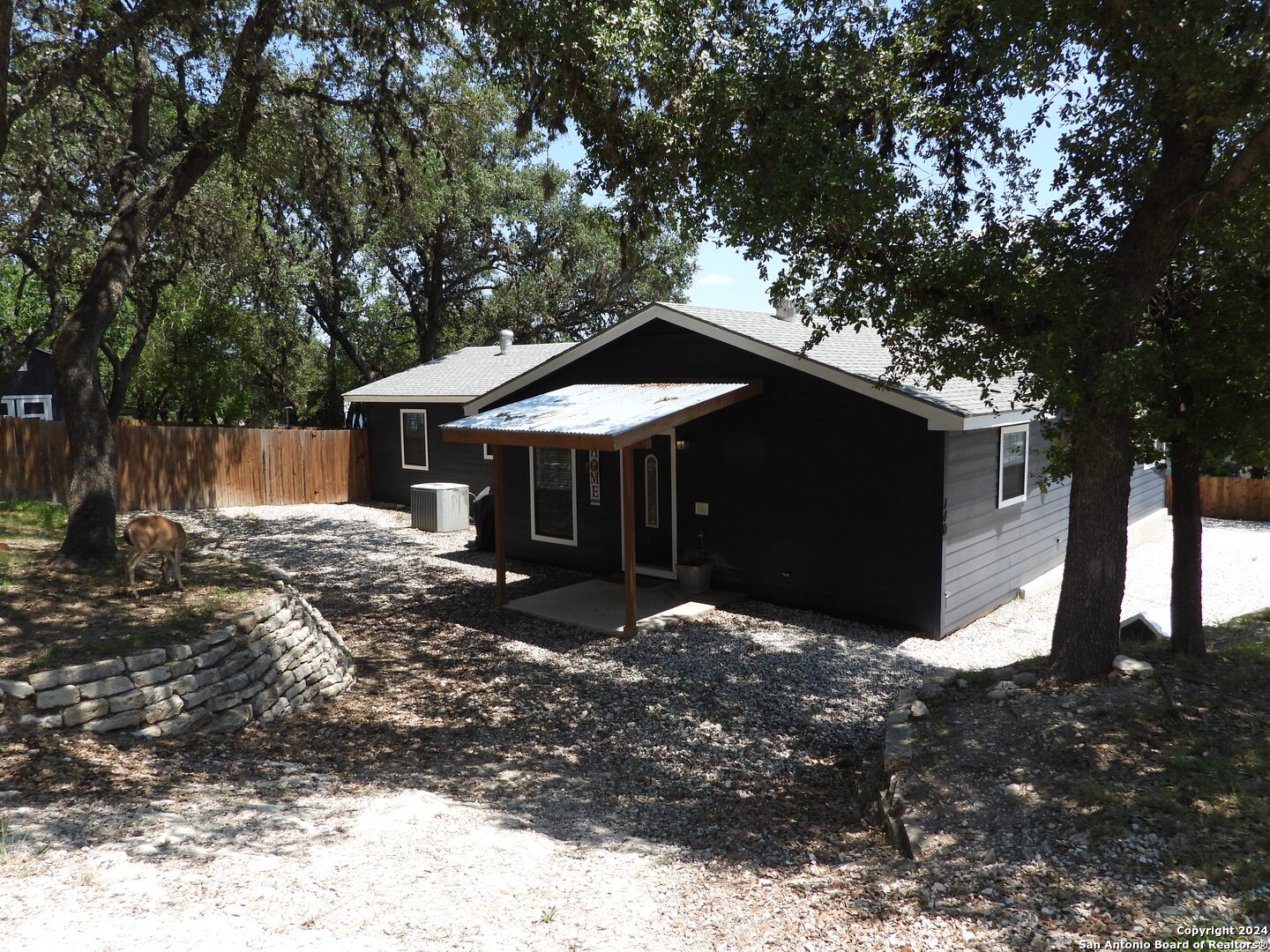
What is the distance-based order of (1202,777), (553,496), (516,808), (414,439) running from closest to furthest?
(1202,777) < (516,808) < (553,496) < (414,439)

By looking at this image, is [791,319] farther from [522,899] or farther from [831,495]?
[522,899]

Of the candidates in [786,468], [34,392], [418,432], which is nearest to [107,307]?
[786,468]

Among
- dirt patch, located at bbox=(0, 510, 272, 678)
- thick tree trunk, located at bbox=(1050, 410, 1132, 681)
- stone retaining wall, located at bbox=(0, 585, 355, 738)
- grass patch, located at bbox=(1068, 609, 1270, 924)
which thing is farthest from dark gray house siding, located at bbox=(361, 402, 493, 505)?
grass patch, located at bbox=(1068, 609, 1270, 924)

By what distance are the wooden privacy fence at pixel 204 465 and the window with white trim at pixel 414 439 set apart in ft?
5.08

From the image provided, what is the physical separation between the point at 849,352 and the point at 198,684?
8076 mm

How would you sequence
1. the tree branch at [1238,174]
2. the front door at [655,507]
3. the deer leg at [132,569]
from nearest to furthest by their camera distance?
1. the tree branch at [1238,174]
2. the deer leg at [132,569]
3. the front door at [655,507]

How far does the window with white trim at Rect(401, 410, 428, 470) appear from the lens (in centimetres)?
1839

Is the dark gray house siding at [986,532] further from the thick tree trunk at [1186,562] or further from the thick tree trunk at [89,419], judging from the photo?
the thick tree trunk at [89,419]

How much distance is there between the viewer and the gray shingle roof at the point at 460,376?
17.5m

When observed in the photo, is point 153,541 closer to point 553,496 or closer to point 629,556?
point 629,556

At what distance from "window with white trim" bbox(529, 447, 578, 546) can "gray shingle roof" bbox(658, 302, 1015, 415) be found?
3.09 meters

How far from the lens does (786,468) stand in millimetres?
10133

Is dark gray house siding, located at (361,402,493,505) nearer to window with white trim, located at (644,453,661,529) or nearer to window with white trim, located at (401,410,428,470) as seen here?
window with white trim, located at (401,410,428,470)

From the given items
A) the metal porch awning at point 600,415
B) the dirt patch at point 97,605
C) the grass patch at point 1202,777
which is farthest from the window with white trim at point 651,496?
the grass patch at point 1202,777
